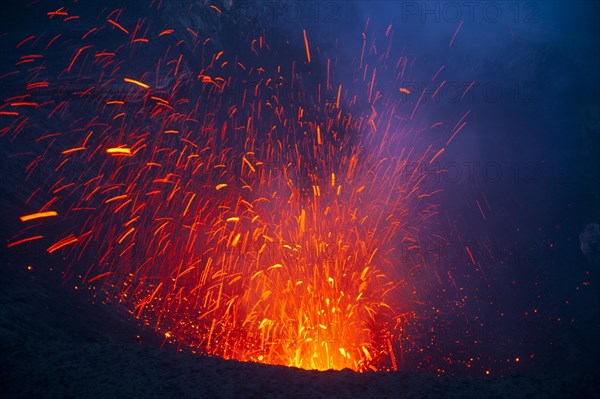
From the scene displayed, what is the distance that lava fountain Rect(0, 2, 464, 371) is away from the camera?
16.0ft

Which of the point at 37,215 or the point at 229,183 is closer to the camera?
the point at 37,215

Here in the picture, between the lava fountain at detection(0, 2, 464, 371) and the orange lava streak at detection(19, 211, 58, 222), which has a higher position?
the lava fountain at detection(0, 2, 464, 371)

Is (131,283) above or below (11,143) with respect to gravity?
below

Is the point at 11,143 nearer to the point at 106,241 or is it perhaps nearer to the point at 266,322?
the point at 106,241

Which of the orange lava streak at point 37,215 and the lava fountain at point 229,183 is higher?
the lava fountain at point 229,183

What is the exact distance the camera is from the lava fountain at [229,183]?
486cm

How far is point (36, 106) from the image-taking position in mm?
5316

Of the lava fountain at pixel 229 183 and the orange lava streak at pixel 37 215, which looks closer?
the orange lava streak at pixel 37 215

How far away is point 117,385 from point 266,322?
3.84 m

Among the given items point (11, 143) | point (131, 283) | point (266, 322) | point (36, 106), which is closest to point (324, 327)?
point (266, 322)

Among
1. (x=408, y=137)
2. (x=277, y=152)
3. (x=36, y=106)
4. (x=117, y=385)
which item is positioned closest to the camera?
(x=117, y=385)

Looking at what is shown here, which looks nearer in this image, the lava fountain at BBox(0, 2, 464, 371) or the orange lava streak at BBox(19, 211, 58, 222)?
the orange lava streak at BBox(19, 211, 58, 222)

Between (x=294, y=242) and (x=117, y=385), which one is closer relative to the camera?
(x=117, y=385)

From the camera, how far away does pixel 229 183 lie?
6.75m
